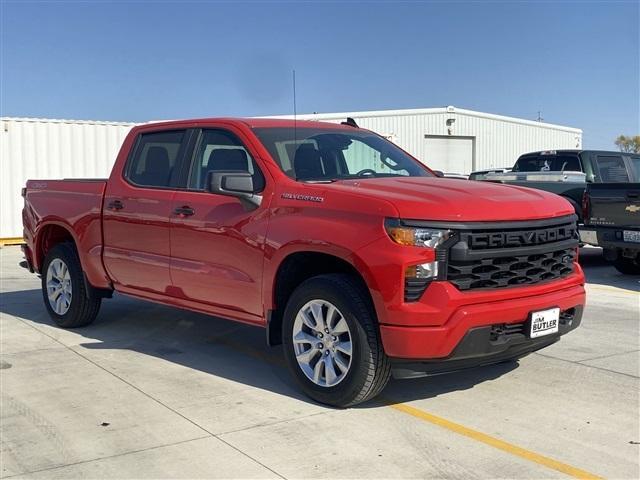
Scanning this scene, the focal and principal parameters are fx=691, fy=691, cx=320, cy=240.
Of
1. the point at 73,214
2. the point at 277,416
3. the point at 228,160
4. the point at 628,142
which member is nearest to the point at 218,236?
the point at 228,160

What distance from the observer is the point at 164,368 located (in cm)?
569

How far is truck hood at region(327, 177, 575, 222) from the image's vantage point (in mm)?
4242

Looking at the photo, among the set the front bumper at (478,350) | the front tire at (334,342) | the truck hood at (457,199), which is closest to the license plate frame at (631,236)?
the truck hood at (457,199)

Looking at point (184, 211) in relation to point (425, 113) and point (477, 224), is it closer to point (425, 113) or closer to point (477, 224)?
point (477, 224)

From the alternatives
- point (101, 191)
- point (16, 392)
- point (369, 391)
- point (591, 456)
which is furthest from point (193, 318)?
point (591, 456)

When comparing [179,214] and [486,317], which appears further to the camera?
[179,214]

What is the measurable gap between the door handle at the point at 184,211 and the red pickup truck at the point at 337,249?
0.01 meters

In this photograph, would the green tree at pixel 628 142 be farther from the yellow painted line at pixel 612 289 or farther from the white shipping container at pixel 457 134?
the yellow painted line at pixel 612 289

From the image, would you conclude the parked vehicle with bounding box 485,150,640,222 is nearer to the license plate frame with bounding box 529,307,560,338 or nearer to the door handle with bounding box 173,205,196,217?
the license plate frame with bounding box 529,307,560,338

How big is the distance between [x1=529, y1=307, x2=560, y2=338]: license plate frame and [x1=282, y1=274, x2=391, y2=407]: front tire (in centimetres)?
96

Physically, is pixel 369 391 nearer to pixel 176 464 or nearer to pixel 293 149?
pixel 176 464

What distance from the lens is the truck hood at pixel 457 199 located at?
4.24 meters

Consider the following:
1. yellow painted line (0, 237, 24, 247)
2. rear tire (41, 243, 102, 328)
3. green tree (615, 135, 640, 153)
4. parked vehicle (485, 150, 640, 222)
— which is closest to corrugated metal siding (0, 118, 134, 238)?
yellow painted line (0, 237, 24, 247)

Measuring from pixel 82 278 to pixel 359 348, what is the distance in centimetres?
370
